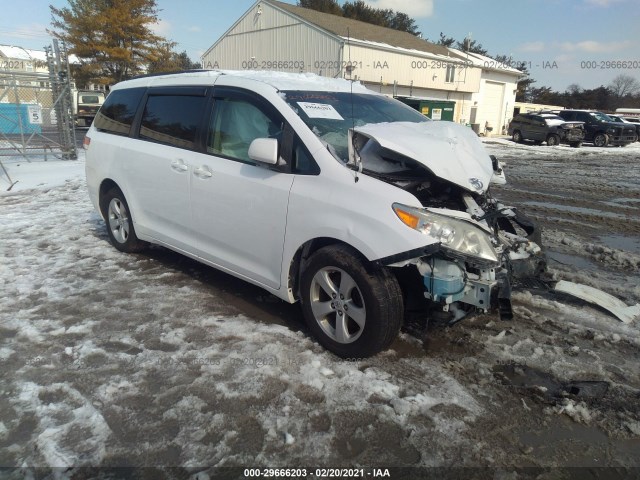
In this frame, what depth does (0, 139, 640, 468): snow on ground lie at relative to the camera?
8.14ft

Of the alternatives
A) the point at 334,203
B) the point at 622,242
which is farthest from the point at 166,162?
the point at 622,242

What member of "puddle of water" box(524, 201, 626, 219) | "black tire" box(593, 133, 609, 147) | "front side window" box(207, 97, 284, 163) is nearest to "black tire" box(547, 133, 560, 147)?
"black tire" box(593, 133, 609, 147)

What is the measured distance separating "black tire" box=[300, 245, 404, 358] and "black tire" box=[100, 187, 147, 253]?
107 inches

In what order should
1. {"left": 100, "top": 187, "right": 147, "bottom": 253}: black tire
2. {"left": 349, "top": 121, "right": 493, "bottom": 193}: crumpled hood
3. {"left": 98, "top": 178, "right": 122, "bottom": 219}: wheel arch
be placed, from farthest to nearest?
{"left": 98, "top": 178, "right": 122, "bottom": 219}: wheel arch → {"left": 100, "top": 187, "right": 147, "bottom": 253}: black tire → {"left": 349, "top": 121, "right": 493, "bottom": 193}: crumpled hood

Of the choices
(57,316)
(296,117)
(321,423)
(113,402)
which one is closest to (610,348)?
(321,423)

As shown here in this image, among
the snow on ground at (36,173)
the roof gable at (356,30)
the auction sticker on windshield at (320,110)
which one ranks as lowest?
the snow on ground at (36,173)

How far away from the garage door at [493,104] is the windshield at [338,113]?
36281mm

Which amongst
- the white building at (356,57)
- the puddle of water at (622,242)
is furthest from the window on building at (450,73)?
the puddle of water at (622,242)

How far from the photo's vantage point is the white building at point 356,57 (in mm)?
27375

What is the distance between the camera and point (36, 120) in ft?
43.7

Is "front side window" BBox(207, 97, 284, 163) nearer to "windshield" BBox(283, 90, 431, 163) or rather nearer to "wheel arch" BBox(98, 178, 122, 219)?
"windshield" BBox(283, 90, 431, 163)

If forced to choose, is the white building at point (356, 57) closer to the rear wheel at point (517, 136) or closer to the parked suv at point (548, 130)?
the rear wheel at point (517, 136)

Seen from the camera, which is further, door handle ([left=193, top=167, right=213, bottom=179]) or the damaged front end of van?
door handle ([left=193, top=167, right=213, bottom=179])

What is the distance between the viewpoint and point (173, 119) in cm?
450
